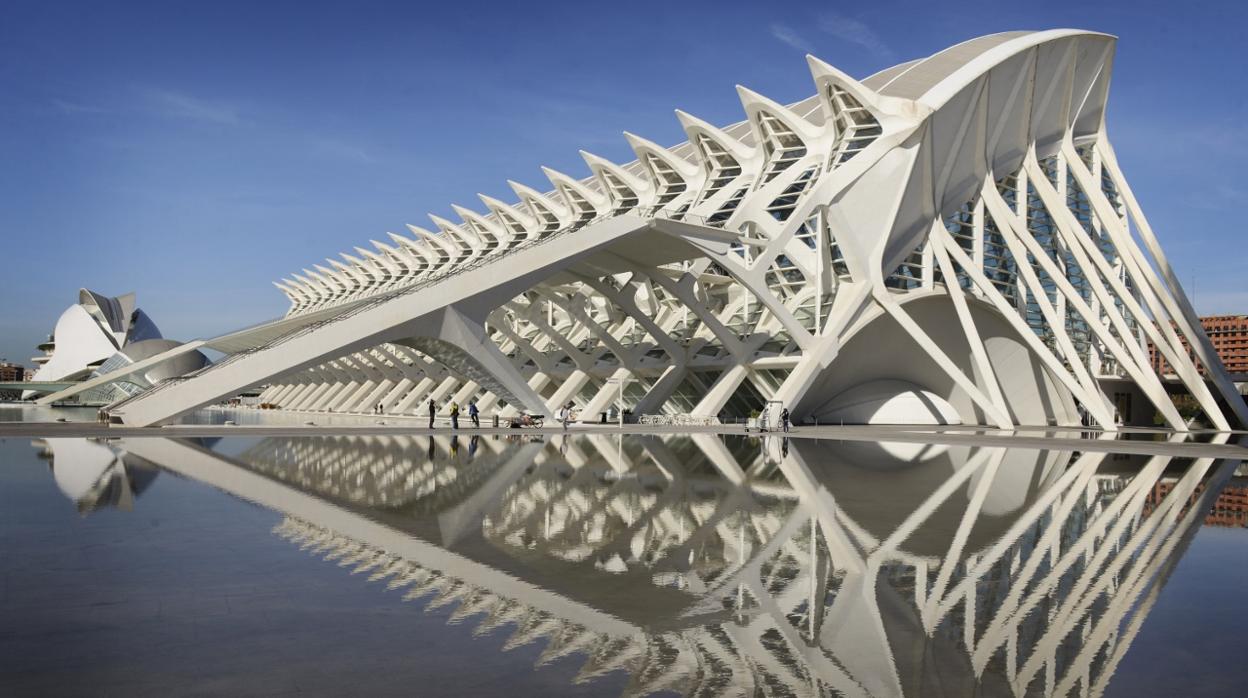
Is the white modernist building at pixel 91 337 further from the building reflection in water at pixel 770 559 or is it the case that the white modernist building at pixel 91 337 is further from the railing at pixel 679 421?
the building reflection in water at pixel 770 559

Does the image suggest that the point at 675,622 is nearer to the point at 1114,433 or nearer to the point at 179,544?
the point at 179,544

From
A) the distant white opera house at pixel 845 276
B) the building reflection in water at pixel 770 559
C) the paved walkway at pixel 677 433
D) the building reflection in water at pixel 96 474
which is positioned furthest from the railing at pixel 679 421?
the building reflection in water at pixel 96 474

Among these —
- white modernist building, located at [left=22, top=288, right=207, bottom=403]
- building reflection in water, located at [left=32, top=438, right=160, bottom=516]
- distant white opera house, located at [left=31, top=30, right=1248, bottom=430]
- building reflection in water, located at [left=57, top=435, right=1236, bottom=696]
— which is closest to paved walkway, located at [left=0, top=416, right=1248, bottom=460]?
distant white opera house, located at [left=31, top=30, right=1248, bottom=430]

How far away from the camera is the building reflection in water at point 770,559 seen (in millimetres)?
4695

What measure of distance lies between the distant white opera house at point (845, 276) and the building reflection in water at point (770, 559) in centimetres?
1288

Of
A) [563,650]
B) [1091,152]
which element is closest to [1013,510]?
[563,650]

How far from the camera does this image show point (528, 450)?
19734 mm

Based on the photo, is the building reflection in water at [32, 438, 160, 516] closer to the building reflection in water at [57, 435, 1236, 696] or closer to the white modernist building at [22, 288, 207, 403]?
the building reflection in water at [57, 435, 1236, 696]

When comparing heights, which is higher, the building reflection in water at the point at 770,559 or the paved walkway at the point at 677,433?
the paved walkway at the point at 677,433

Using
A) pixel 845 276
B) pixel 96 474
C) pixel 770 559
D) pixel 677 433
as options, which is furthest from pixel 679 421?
pixel 770 559

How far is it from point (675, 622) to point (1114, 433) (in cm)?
3114

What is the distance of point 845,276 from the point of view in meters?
32.5

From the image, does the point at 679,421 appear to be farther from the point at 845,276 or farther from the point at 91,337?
the point at 91,337

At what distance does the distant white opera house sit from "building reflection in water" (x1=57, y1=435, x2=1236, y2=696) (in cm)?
1288
